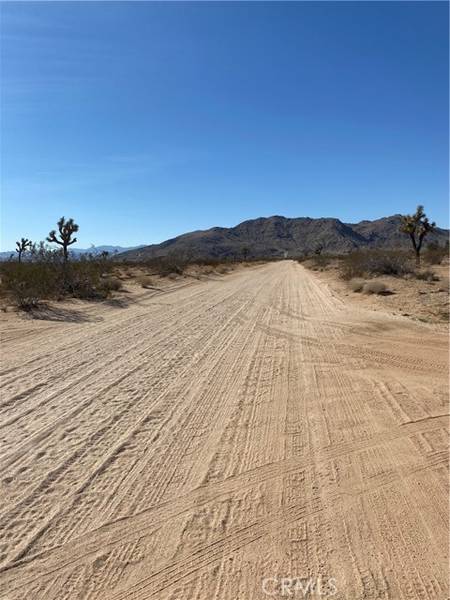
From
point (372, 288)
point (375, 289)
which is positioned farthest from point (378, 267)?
point (375, 289)

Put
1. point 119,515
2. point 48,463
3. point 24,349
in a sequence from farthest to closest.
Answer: point 24,349 < point 48,463 < point 119,515

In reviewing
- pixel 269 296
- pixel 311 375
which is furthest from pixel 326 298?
pixel 311 375

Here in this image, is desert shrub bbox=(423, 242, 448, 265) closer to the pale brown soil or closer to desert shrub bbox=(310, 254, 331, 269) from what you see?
desert shrub bbox=(310, 254, 331, 269)

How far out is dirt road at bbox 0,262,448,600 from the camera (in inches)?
123

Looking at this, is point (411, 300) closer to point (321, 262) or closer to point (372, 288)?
point (372, 288)

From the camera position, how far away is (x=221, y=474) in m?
4.38

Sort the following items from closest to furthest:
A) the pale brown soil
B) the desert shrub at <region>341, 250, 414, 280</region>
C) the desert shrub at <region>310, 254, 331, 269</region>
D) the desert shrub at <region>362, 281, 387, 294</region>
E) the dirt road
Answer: the dirt road < the pale brown soil < the desert shrub at <region>362, 281, 387, 294</region> < the desert shrub at <region>341, 250, 414, 280</region> < the desert shrub at <region>310, 254, 331, 269</region>

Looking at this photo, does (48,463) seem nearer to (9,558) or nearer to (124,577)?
(9,558)

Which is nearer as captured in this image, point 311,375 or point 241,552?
point 241,552

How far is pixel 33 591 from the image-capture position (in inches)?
115

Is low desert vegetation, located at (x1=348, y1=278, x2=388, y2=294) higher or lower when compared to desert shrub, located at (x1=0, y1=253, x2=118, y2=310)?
lower

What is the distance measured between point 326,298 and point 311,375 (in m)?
11.9

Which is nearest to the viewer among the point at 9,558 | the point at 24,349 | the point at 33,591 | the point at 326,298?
the point at 33,591

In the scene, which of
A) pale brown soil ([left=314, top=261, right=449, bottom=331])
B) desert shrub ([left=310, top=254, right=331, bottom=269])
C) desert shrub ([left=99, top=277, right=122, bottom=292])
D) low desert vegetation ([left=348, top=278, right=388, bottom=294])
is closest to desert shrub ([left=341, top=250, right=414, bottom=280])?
pale brown soil ([left=314, top=261, right=449, bottom=331])
